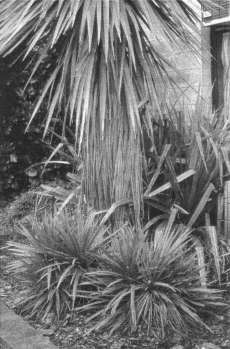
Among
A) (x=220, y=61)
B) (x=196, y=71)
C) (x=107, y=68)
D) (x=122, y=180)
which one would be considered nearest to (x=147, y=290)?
(x=122, y=180)

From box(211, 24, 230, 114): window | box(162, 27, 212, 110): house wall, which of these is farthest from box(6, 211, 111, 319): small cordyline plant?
box(211, 24, 230, 114): window

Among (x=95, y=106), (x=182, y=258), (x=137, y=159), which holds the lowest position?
(x=182, y=258)

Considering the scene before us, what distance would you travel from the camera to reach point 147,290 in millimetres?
4203

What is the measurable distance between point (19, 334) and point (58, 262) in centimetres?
61

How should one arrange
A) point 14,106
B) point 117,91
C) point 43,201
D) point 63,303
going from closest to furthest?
point 63,303 → point 117,91 → point 43,201 → point 14,106

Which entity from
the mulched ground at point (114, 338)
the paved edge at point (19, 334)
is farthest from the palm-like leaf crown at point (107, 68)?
the paved edge at point (19, 334)

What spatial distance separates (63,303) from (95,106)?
5.33ft

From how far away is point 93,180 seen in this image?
17.5 ft

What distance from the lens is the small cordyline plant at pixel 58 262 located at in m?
4.54

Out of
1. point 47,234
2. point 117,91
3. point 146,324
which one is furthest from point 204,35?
point 146,324

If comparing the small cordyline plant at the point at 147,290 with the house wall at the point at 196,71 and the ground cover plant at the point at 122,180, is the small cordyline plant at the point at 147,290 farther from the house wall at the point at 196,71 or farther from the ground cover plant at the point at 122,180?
the house wall at the point at 196,71

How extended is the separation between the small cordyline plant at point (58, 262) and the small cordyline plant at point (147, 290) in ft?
0.55

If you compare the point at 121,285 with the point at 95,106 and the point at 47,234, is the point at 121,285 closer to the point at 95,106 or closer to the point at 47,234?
the point at 47,234

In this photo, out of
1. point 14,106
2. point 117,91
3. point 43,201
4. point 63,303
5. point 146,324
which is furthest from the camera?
point 14,106
